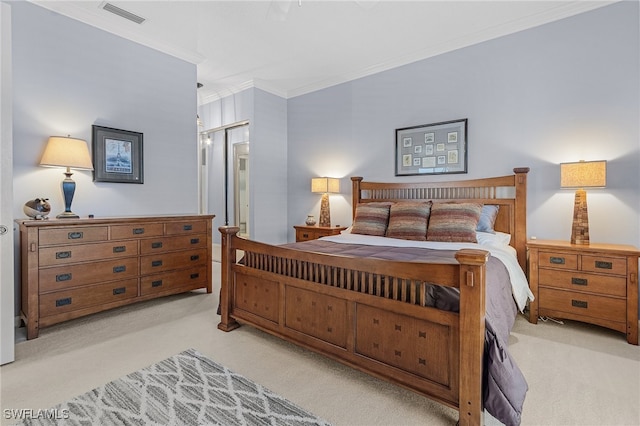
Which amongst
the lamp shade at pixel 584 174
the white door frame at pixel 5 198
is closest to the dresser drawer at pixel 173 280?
the white door frame at pixel 5 198

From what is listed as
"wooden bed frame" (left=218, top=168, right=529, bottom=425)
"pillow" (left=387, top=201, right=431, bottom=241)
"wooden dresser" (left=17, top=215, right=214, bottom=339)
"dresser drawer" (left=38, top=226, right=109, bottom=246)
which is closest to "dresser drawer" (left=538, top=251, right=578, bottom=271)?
"pillow" (left=387, top=201, right=431, bottom=241)

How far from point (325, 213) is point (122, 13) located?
3.23 m

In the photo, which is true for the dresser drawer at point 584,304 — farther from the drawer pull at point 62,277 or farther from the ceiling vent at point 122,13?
the ceiling vent at point 122,13

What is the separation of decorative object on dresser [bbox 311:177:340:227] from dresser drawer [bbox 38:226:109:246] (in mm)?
2623

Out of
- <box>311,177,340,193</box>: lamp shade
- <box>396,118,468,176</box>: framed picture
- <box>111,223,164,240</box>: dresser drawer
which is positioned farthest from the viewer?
<box>311,177,340,193</box>: lamp shade

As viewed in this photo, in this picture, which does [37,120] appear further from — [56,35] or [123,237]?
[123,237]

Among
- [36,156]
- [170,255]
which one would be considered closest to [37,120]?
[36,156]

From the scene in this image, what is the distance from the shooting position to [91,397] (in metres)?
1.72

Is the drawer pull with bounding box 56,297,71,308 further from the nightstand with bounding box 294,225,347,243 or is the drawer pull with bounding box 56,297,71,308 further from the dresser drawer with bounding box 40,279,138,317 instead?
the nightstand with bounding box 294,225,347,243

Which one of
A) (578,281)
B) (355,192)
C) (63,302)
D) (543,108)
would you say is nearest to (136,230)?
(63,302)

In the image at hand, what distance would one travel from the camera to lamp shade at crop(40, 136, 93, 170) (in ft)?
8.95

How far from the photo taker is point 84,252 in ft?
8.89

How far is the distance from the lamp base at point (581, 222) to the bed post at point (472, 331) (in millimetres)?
2036

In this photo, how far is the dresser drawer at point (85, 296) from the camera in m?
2.53
